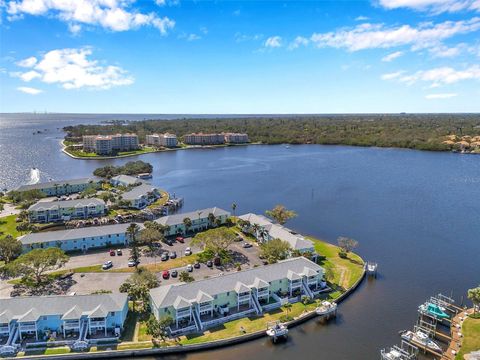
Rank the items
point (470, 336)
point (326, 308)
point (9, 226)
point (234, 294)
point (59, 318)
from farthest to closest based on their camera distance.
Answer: point (9, 226) → point (234, 294) → point (326, 308) → point (59, 318) → point (470, 336)

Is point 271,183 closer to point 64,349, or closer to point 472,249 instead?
point 472,249

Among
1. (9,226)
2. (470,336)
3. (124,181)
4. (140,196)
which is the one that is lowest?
(470,336)

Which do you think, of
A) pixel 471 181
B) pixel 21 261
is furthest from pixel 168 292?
pixel 471 181

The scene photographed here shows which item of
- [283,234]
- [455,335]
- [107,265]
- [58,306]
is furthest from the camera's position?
[283,234]

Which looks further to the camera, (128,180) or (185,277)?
(128,180)

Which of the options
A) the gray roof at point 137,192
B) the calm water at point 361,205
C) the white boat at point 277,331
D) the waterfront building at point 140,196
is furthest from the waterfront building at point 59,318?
the gray roof at point 137,192

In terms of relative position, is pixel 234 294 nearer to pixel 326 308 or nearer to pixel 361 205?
pixel 326 308

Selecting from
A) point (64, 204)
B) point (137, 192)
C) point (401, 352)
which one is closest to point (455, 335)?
point (401, 352)

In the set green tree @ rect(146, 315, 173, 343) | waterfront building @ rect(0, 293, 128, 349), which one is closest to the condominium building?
waterfront building @ rect(0, 293, 128, 349)
